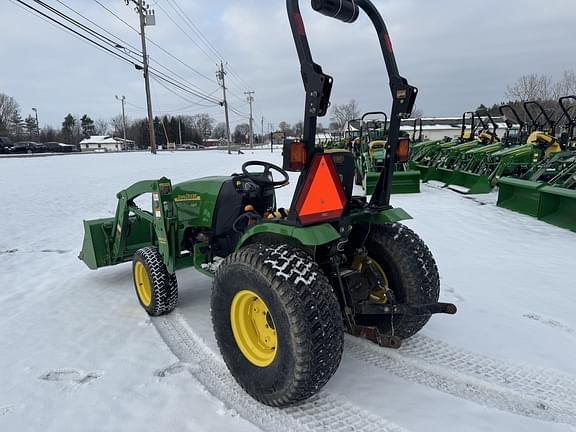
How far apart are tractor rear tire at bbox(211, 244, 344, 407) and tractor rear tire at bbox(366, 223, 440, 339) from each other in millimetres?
728

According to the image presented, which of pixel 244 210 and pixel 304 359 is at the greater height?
pixel 244 210

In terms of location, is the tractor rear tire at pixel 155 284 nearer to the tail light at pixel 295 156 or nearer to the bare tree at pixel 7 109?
the tail light at pixel 295 156

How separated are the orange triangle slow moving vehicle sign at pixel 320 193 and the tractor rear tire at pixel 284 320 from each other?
235 mm

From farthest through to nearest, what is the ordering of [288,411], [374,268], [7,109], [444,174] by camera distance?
[7,109] → [444,174] → [374,268] → [288,411]

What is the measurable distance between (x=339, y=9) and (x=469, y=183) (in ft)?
30.4

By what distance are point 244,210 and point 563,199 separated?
5870 mm

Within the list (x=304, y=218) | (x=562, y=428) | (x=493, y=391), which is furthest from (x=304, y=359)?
(x=562, y=428)

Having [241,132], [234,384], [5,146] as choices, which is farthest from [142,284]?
→ [241,132]

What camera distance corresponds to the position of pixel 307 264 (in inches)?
87.4

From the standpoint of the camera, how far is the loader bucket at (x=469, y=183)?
30.7 ft

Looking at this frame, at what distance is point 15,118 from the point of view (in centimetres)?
7406

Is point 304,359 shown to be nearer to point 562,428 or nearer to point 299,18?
point 562,428

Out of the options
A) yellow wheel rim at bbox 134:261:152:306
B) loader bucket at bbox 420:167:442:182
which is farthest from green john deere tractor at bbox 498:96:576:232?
yellow wheel rim at bbox 134:261:152:306

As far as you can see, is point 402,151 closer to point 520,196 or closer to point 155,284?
point 155,284
